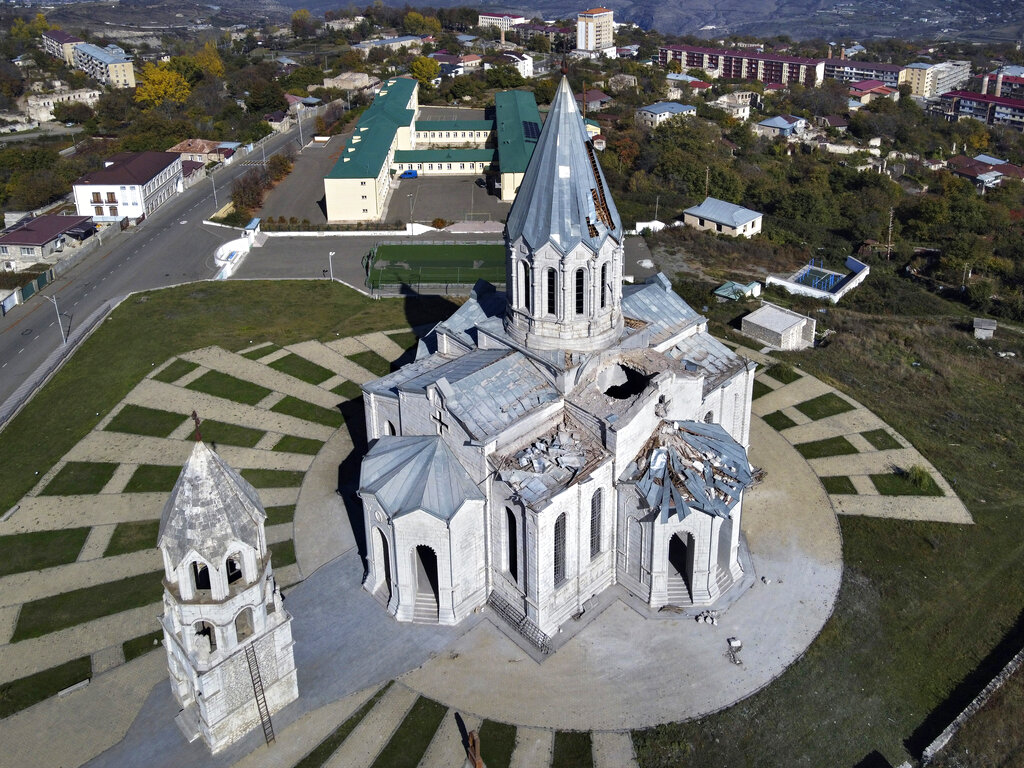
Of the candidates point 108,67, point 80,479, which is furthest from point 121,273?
point 108,67

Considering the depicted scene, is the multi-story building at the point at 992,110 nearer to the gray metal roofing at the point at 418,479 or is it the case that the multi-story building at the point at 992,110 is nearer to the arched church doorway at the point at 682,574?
Answer: the arched church doorway at the point at 682,574

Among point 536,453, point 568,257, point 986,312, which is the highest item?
point 568,257

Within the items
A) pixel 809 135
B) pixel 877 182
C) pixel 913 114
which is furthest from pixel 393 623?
pixel 913 114

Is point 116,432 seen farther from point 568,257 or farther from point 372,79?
point 372,79

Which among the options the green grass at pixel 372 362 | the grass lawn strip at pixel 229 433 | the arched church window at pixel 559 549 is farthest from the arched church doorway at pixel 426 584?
the green grass at pixel 372 362

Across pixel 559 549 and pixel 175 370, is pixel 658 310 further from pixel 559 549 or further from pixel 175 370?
pixel 175 370

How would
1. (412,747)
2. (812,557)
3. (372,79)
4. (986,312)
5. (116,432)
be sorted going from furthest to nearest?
(372,79)
(986,312)
(116,432)
(812,557)
(412,747)
